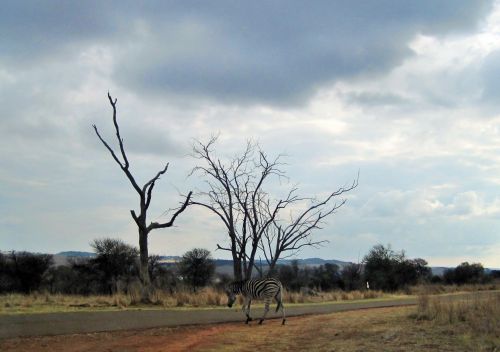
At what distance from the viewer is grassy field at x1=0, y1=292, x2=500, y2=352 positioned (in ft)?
35.4

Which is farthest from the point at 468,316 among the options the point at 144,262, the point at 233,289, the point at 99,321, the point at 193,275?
the point at 193,275

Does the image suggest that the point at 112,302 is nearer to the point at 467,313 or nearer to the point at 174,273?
the point at 467,313

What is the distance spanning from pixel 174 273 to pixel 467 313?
180 ft

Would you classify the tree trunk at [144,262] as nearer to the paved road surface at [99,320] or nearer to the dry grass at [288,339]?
the paved road surface at [99,320]

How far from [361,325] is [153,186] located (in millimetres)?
11400

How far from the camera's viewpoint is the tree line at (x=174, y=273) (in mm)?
55844

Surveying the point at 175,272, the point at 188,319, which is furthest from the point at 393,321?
the point at 175,272

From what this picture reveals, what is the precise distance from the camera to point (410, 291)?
44875 mm

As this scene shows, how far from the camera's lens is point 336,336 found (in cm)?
1287

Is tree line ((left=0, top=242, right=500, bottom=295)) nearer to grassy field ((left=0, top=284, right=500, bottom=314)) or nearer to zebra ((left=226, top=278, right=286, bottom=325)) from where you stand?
grassy field ((left=0, top=284, right=500, bottom=314))

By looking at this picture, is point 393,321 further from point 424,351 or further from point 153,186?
point 153,186

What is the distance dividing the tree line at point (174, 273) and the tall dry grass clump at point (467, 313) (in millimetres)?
31119

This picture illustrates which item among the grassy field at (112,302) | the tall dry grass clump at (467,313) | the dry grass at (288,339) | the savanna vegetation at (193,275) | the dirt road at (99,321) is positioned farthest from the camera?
the savanna vegetation at (193,275)

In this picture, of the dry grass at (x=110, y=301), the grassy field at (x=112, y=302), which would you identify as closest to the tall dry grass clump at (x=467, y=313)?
the grassy field at (x=112, y=302)
